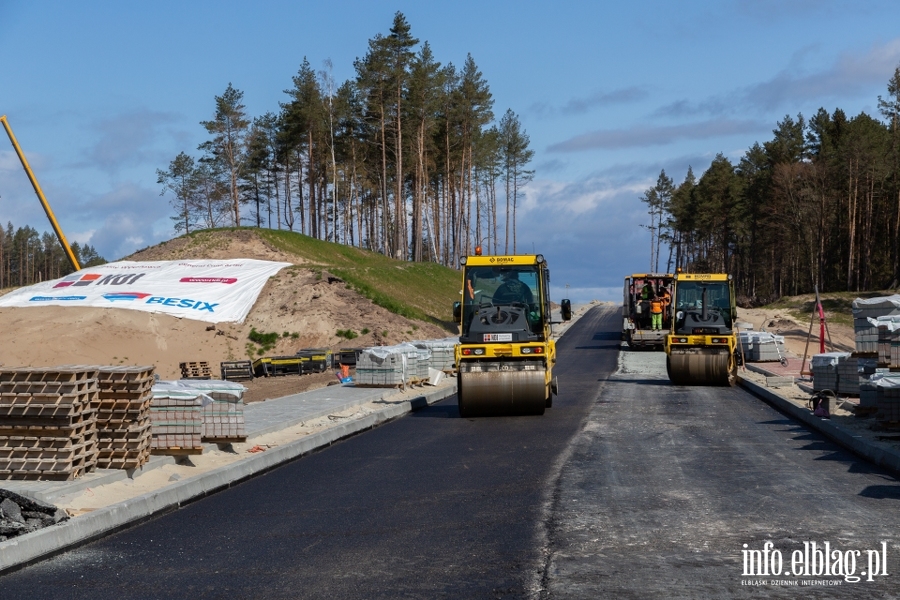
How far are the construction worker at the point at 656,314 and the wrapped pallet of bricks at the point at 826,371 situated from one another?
19726 mm

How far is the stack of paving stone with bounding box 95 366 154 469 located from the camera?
1073 centimetres

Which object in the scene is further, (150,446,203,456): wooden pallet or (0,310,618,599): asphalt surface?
(150,446,203,456): wooden pallet

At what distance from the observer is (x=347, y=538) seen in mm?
8258

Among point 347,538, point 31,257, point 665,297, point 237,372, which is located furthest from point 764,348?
point 31,257

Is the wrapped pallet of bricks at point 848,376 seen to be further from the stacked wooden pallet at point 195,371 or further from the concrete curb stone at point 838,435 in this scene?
the stacked wooden pallet at point 195,371

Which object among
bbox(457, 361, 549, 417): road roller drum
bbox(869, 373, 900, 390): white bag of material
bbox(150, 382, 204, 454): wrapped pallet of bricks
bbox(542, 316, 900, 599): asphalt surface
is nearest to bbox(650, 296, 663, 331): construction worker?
bbox(457, 361, 549, 417): road roller drum

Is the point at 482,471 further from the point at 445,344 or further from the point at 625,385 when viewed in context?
the point at 445,344

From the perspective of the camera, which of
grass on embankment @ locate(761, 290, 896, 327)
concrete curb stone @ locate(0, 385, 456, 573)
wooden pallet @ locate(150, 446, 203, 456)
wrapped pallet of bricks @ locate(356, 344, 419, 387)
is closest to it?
concrete curb stone @ locate(0, 385, 456, 573)

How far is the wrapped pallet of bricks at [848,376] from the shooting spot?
18.9 metres

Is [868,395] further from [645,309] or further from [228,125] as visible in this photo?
[228,125]

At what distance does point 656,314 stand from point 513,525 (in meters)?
32.9

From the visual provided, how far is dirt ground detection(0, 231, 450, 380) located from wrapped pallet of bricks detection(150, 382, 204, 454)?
87.3 ft

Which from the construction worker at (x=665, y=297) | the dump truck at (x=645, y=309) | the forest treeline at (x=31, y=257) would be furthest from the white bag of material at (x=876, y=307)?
the forest treeline at (x=31, y=257)

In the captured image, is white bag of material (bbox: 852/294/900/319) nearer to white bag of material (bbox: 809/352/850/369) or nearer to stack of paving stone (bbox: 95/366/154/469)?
white bag of material (bbox: 809/352/850/369)
